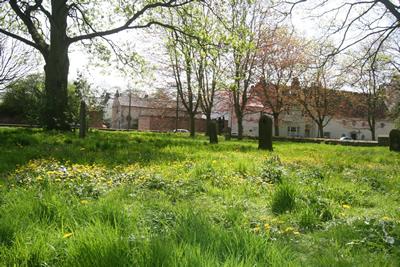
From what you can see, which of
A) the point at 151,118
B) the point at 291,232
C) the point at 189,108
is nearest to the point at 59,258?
the point at 291,232

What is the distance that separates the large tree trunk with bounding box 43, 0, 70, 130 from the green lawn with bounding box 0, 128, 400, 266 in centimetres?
1091

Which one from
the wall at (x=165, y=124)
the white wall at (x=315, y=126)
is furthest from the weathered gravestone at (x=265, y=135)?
the wall at (x=165, y=124)

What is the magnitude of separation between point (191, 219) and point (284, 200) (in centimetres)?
199

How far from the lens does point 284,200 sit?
4.83m

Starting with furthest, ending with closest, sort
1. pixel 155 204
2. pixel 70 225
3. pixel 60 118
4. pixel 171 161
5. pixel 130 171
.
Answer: pixel 60 118, pixel 171 161, pixel 130 171, pixel 155 204, pixel 70 225

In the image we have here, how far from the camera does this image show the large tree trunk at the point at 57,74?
1791 cm

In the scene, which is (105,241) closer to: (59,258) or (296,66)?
(59,258)

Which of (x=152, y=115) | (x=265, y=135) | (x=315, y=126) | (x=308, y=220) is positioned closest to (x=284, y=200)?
(x=308, y=220)

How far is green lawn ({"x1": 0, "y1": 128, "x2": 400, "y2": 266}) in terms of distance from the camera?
8.24 feet

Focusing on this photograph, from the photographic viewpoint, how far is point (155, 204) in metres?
4.44

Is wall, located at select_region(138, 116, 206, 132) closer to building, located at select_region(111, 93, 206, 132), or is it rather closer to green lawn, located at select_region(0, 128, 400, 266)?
building, located at select_region(111, 93, 206, 132)

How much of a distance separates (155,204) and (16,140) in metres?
8.62

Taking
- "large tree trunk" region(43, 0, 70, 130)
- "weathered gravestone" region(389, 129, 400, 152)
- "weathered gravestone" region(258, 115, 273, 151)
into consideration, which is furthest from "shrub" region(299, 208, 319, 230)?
"weathered gravestone" region(389, 129, 400, 152)

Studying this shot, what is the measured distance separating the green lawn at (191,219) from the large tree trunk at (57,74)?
10.9 meters
